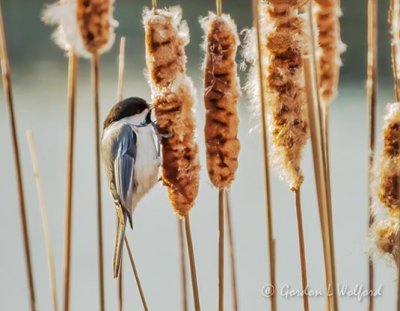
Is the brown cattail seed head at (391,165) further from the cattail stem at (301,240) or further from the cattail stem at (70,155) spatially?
the cattail stem at (70,155)

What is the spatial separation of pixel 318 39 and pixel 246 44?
0.12 meters

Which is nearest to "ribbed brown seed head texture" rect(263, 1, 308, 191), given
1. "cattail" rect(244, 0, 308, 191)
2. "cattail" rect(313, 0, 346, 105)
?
"cattail" rect(244, 0, 308, 191)

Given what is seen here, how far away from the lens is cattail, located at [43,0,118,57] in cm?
128

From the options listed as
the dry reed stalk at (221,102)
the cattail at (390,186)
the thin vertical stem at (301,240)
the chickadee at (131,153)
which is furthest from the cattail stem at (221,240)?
the chickadee at (131,153)

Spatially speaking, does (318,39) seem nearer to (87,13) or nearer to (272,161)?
(272,161)

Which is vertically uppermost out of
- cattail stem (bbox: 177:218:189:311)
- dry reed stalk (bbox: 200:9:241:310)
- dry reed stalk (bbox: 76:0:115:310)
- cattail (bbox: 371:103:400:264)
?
dry reed stalk (bbox: 76:0:115:310)

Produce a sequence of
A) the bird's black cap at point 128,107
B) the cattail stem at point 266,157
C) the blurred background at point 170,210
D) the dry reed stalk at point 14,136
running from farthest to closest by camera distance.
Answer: the blurred background at point 170,210, the bird's black cap at point 128,107, the dry reed stalk at point 14,136, the cattail stem at point 266,157

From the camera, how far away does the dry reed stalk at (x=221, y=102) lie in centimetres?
137

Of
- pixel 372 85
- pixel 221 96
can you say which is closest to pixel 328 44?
pixel 372 85

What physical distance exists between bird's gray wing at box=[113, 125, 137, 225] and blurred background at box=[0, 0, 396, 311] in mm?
1287

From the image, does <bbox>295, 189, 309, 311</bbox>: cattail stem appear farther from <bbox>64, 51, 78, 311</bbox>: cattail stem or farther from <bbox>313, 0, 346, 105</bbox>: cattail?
<bbox>64, 51, 78, 311</bbox>: cattail stem

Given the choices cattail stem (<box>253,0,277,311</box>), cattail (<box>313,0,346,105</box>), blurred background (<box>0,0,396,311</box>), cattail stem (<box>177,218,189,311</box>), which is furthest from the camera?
blurred background (<box>0,0,396,311</box>)

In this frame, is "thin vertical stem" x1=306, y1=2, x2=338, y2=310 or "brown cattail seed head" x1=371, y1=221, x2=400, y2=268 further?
"brown cattail seed head" x1=371, y1=221, x2=400, y2=268

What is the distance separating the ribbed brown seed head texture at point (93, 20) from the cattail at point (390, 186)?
0.43 metres
